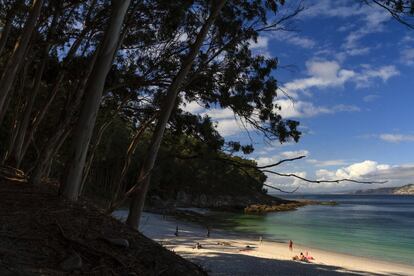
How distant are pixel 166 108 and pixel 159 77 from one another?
8.24ft

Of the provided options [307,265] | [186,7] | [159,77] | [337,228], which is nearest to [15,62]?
[159,77]

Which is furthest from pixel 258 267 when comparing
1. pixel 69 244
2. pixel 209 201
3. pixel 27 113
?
pixel 209 201

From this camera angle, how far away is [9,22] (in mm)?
10586

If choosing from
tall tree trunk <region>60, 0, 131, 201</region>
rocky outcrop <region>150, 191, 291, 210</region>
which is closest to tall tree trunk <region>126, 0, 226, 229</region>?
tall tree trunk <region>60, 0, 131, 201</region>

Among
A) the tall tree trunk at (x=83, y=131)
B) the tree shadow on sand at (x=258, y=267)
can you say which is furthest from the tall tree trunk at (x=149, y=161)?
the tree shadow on sand at (x=258, y=267)

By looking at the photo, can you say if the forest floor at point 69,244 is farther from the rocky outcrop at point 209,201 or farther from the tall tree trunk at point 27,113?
the rocky outcrop at point 209,201

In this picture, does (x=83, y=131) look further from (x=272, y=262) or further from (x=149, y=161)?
(x=272, y=262)

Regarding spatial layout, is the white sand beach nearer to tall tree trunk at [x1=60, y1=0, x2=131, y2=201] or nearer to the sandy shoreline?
the sandy shoreline

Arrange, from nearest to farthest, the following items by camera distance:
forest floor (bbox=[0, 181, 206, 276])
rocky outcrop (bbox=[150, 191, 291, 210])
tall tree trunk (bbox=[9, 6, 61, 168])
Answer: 1. forest floor (bbox=[0, 181, 206, 276])
2. tall tree trunk (bbox=[9, 6, 61, 168])
3. rocky outcrop (bbox=[150, 191, 291, 210])

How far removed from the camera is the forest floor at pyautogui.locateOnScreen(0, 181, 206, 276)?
467 centimetres

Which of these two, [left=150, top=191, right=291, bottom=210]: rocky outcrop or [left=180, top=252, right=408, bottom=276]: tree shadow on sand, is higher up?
[left=150, top=191, right=291, bottom=210]: rocky outcrop

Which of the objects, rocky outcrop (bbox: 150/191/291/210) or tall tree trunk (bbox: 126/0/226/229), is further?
rocky outcrop (bbox: 150/191/291/210)

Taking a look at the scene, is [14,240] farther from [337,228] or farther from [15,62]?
[337,228]

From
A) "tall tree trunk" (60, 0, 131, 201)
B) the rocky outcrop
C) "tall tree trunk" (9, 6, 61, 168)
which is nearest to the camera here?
"tall tree trunk" (60, 0, 131, 201)
